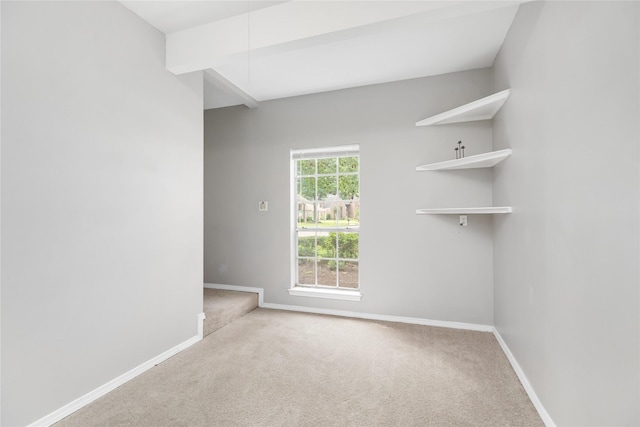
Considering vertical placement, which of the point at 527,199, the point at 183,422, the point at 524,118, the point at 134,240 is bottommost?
the point at 183,422

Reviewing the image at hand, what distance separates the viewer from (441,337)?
2.86 metres

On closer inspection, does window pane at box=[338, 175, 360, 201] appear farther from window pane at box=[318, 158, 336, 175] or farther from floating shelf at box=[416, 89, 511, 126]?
floating shelf at box=[416, 89, 511, 126]

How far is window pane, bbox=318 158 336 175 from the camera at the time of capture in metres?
3.67

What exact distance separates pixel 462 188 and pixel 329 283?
1858 mm

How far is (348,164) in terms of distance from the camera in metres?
3.60

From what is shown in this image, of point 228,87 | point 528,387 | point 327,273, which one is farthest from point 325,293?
point 228,87

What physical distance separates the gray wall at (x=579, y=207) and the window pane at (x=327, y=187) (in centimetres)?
195

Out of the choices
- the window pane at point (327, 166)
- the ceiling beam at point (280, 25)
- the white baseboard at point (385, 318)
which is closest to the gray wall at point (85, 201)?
the ceiling beam at point (280, 25)

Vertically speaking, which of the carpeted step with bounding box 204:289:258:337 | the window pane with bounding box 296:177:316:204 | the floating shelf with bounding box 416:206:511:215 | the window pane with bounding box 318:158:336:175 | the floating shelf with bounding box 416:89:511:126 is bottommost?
the carpeted step with bounding box 204:289:258:337

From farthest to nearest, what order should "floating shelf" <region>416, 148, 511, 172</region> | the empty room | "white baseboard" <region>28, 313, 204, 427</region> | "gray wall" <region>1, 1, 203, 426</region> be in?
1. "floating shelf" <region>416, 148, 511, 172</region>
2. "white baseboard" <region>28, 313, 204, 427</region>
3. "gray wall" <region>1, 1, 203, 426</region>
4. the empty room

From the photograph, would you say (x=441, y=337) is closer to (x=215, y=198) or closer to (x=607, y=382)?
(x=607, y=382)

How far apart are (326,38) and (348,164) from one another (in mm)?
1699

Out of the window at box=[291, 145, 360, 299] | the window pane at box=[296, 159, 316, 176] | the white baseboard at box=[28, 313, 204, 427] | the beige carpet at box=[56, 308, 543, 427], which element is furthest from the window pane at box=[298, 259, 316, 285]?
the white baseboard at box=[28, 313, 204, 427]

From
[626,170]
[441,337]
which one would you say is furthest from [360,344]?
[626,170]
